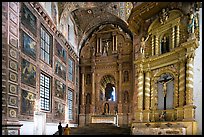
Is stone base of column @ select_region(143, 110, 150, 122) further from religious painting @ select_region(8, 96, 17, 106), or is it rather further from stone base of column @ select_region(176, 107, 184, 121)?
religious painting @ select_region(8, 96, 17, 106)

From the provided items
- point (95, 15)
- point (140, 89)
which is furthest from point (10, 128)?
point (95, 15)

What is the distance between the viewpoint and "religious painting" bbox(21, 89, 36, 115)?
12.7 metres

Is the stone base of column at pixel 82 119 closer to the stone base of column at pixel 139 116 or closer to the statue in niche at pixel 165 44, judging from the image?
the stone base of column at pixel 139 116

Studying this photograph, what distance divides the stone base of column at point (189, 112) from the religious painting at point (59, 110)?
877cm

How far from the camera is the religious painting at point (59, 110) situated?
1791cm

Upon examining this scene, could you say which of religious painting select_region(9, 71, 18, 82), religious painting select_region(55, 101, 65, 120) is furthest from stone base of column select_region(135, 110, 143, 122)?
religious painting select_region(9, 71, 18, 82)

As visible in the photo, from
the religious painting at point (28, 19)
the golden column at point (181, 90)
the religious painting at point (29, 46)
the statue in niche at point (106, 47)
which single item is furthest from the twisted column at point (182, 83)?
the statue in niche at point (106, 47)

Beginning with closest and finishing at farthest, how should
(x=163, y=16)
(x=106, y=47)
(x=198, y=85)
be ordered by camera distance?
(x=198, y=85), (x=163, y=16), (x=106, y=47)

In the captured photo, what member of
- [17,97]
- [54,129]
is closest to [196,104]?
[17,97]

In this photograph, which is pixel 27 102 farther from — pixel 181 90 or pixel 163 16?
pixel 163 16

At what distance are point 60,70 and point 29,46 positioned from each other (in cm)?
561

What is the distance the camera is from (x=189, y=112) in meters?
12.2

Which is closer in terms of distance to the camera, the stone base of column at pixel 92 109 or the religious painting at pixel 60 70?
the religious painting at pixel 60 70

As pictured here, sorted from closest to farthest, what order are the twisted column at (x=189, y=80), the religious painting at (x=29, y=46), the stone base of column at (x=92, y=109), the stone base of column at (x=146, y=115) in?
1. the twisted column at (x=189, y=80)
2. the religious painting at (x=29, y=46)
3. the stone base of column at (x=146, y=115)
4. the stone base of column at (x=92, y=109)
